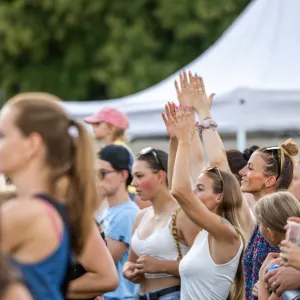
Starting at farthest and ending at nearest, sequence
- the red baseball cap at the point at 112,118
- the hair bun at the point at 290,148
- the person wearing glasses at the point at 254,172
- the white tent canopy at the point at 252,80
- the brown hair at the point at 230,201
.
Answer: the white tent canopy at the point at 252,80 → the red baseball cap at the point at 112,118 → the hair bun at the point at 290,148 → the brown hair at the point at 230,201 → the person wearing glasses at the point at 254,172

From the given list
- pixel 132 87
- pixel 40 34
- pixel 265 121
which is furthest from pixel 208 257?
pixel 40 34

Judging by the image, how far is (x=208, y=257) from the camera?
18.4ft

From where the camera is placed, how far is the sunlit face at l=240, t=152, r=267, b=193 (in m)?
6.22

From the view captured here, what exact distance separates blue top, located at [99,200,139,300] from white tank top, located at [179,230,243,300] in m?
1.26

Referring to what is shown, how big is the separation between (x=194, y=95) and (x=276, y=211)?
175cm

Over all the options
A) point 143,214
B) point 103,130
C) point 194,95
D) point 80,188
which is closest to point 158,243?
point 143,214

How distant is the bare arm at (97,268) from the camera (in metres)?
4.20

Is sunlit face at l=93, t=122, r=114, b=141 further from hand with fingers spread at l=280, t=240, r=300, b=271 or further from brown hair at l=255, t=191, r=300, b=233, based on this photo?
hand with fingers spread at l=280, t=240, r=300, b=271

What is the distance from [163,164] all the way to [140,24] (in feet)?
53.7

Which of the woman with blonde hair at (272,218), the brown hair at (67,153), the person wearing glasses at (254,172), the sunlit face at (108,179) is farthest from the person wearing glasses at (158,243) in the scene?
the brown hair at (67,153)

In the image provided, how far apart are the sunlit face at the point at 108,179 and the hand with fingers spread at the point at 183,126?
1932 millimetres

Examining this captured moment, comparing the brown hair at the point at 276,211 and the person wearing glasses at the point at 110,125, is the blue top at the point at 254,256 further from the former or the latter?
the person wearing glasses at the point at 110,125

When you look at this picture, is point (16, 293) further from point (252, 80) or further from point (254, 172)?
point (252, 80)

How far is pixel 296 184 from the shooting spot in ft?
21.1
